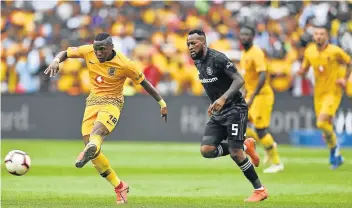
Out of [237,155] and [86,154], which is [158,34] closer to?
[237,155]

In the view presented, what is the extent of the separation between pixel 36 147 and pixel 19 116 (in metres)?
3.43

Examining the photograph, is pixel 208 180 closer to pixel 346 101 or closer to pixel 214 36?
pixel 346 101

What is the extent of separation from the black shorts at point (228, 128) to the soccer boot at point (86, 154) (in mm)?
1784

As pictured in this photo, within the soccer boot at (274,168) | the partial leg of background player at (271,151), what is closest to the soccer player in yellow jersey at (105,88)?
the soccer boot at (274,168)

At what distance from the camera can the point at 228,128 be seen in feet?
36.4

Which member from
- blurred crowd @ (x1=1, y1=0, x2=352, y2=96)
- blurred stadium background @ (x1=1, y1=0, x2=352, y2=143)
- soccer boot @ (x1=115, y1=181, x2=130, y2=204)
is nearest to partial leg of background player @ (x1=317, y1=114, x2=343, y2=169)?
soccer boot @ (x1=115, y1=181, x2=130, y2=204)

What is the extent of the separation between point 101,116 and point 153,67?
15.3 m

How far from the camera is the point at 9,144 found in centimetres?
2338

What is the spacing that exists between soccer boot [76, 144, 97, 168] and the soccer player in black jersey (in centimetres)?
163

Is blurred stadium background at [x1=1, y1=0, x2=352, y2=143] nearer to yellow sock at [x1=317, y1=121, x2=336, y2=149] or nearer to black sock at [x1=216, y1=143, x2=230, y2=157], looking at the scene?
yellow sock at [x1=317, y1=121, x2=336, y2=149]

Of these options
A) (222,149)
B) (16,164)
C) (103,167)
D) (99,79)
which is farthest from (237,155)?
(16,164)

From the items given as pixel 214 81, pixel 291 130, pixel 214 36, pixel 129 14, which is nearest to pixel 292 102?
pixel 291 130

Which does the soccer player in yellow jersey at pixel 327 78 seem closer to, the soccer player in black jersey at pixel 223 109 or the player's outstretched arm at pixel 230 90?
the soccer player in black jersey at pixel 223 109

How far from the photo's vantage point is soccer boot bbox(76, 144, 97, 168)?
9672mm
